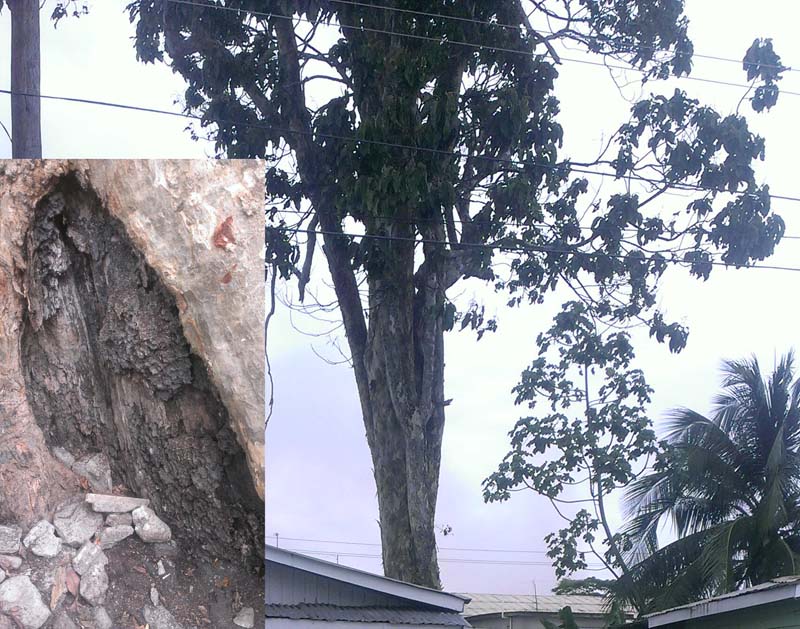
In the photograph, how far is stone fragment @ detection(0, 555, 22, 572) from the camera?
588cm

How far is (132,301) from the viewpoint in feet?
20.9

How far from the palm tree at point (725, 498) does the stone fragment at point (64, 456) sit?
27.7 feet

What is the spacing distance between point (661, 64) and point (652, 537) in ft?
20.3

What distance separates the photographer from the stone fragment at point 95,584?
589 centimetres

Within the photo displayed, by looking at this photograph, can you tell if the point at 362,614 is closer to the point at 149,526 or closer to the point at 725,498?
the point at 149,526

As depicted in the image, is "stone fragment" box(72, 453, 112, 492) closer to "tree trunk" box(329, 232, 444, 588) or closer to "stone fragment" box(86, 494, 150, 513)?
"stone fragment" box(86, 494, 150, 513)

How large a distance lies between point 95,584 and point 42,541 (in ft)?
1.29

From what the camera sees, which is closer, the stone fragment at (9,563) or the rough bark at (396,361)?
the stone fragment at (9,563)

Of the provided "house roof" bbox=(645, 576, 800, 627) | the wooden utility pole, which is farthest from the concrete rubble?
the wooden utility pole

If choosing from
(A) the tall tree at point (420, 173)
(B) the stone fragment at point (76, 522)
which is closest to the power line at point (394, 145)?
(A) the tall tree at point (420, 173)

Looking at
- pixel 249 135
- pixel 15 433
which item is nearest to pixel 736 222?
pixel 249 135

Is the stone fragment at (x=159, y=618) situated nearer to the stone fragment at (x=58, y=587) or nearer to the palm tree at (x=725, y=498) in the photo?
the stone fragment at (x=58, y=587)

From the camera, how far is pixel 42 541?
598cm

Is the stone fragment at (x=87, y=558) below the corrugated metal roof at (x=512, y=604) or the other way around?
below
